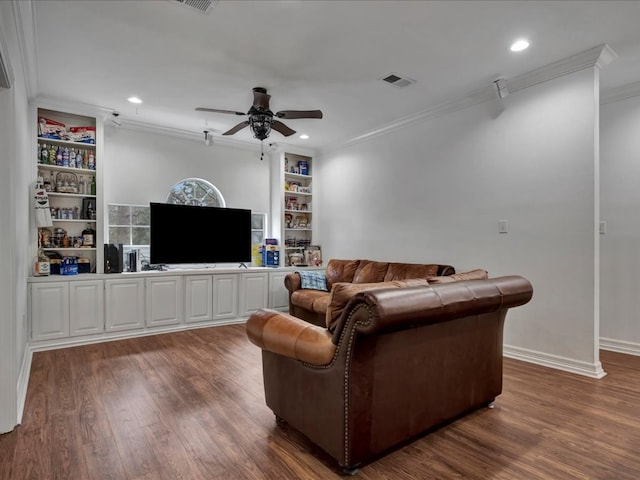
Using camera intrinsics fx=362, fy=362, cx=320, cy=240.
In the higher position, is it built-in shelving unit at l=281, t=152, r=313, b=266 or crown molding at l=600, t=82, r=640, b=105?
crown molding at l=600, t=82, r=640, b=105

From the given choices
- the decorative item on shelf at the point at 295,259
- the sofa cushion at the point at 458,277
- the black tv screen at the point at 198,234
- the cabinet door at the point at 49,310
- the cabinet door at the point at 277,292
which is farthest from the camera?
the decorative item on shelf at the point at 295,259

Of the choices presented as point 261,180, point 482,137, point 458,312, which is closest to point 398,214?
point 482,137

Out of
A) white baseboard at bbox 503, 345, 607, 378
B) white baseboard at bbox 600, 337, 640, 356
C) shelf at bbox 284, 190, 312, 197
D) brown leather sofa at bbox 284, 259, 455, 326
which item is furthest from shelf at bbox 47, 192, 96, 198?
white baseboard at bbox 600, 337, 640, 356

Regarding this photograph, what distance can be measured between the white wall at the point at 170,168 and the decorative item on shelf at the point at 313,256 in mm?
1040

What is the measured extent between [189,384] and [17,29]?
2.94 m

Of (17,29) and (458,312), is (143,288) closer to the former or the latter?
(17,29)

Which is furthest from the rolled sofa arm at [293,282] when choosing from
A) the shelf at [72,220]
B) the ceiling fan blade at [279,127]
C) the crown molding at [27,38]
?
the crown molding at [27,38]

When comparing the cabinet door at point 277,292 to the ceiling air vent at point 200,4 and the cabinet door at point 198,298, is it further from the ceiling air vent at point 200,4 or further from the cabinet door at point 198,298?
the ceiling air vent at point 200,4

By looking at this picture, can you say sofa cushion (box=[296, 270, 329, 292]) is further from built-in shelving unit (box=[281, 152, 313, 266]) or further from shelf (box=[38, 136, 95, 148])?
shelf (box=[38, 136, 95, 148])

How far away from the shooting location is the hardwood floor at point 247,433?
6.17 feet

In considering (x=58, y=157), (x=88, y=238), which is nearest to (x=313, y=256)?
(x=88, y=238)

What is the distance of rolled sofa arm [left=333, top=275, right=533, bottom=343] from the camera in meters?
1.64

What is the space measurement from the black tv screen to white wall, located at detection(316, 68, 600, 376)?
2.17 meters

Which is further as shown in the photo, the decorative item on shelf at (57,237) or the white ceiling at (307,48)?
the decorative item on shelf at (57,237)
